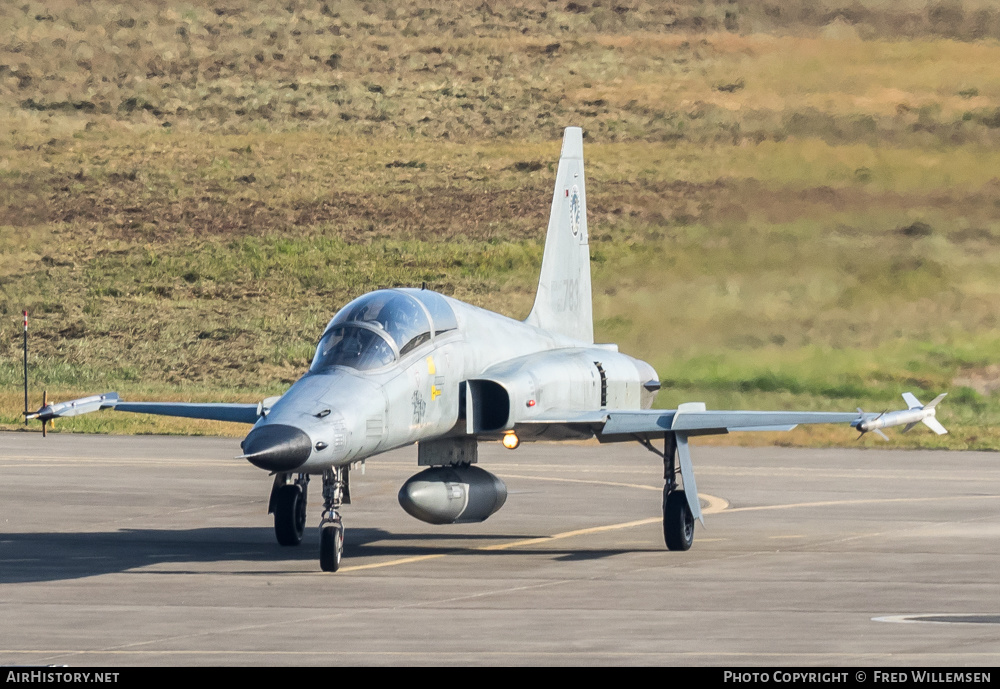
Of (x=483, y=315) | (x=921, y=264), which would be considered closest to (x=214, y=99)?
(x=921, y=264)

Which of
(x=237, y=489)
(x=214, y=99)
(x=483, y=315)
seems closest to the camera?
(x=483, y=315)

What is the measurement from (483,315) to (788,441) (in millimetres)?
20055

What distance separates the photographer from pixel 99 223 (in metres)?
68.5

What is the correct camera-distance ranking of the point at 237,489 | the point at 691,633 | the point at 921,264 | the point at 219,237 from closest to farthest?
the point at 691,633, the point at 237,489, the point at 921,264, the point at 219,237

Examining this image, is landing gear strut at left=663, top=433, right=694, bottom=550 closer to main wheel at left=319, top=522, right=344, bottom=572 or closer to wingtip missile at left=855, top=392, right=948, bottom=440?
wingtip missile at left=855, top=392, right=948, bottom=440

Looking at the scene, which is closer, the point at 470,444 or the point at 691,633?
the point at 691,633

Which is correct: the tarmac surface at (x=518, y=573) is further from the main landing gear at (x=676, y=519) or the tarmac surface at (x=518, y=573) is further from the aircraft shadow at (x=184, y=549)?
the main landing gear at (x=676, y=519)

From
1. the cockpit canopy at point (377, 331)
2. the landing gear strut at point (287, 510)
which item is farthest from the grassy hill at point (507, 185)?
the cockpit canopy at point (377, 331)

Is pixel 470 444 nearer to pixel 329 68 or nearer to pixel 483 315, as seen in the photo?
pixel 483 315

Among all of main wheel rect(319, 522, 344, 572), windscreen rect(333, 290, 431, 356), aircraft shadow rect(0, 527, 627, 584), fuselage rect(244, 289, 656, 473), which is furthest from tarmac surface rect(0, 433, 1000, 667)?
windscreen rect(333, 290, 431, 356)

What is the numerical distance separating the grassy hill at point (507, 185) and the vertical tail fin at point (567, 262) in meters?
15.3

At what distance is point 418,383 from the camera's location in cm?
1789

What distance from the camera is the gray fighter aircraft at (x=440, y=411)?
16312mm

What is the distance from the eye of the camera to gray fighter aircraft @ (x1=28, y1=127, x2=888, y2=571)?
1631cm
